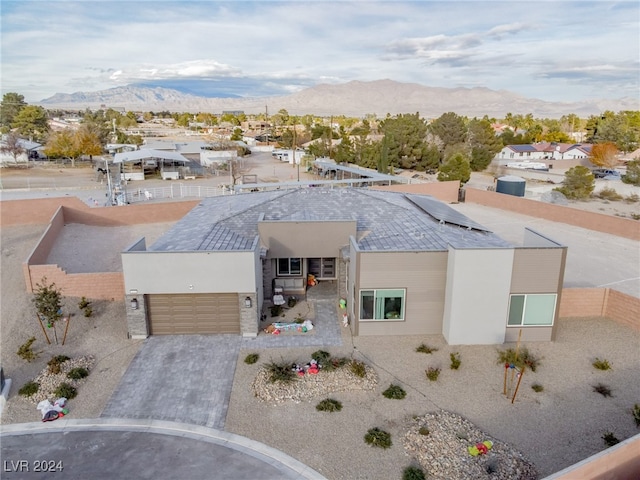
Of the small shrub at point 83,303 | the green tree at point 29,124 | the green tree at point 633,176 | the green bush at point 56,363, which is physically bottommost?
the green bush at point 56,363

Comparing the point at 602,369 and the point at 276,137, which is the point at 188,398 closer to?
the point at 602,369

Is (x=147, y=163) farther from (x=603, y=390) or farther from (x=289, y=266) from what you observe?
(x=603, y=390)

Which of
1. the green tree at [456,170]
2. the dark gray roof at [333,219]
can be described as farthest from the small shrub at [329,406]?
the green tree at [456,170]

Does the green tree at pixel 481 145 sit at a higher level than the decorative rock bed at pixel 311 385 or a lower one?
higher

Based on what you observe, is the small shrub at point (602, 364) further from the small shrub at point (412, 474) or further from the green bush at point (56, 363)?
the green bush at point (56, 363)

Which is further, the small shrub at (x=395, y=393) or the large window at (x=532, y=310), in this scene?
the large window at (x=532, y=310)

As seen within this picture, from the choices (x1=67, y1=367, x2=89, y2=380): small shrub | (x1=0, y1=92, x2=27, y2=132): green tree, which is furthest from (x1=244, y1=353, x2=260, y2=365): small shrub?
(x1=0, y1=92, x2=27, y2=132): green tree
